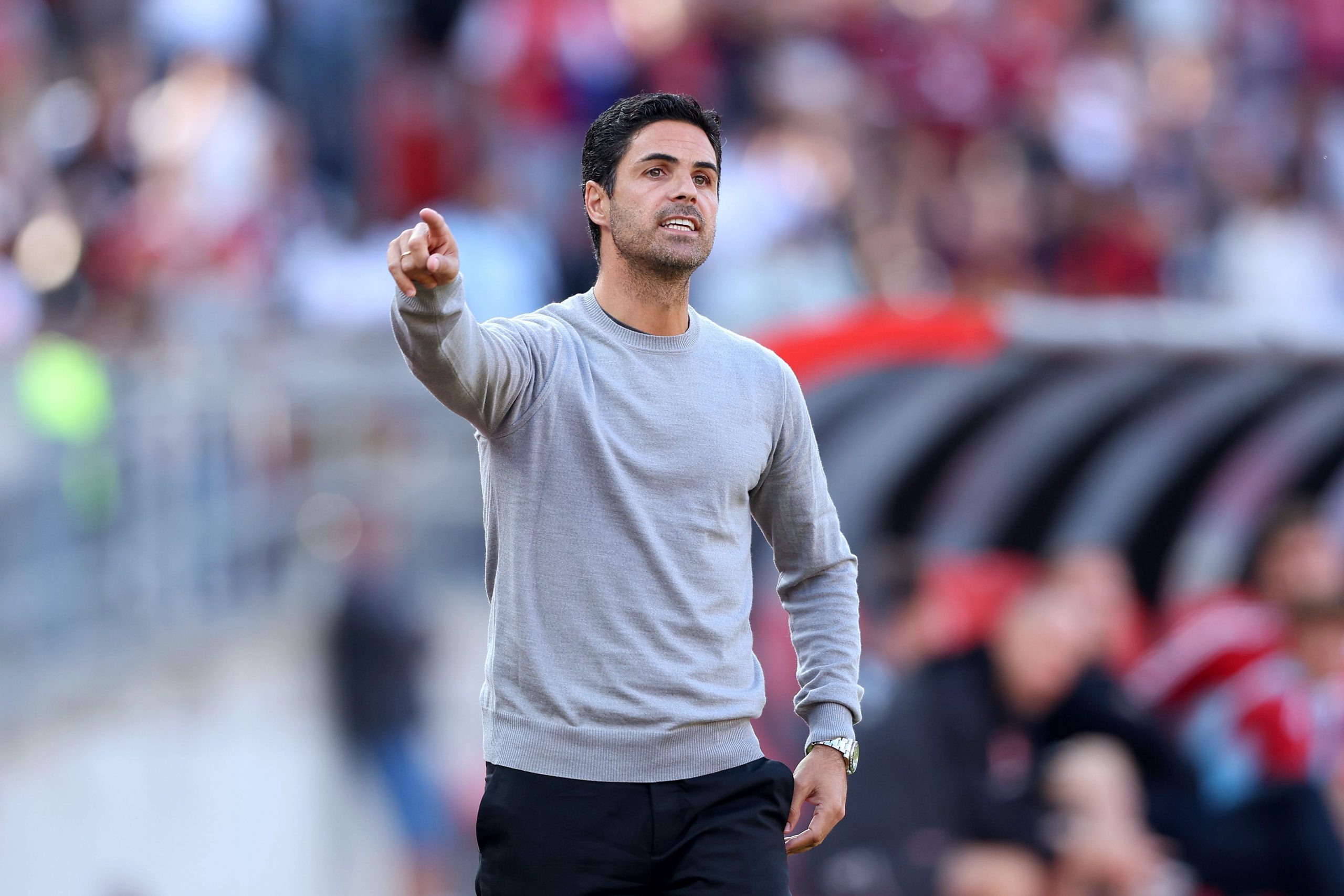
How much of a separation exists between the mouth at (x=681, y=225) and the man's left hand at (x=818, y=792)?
0.74 meters

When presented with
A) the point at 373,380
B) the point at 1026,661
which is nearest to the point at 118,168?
the point at 373,380

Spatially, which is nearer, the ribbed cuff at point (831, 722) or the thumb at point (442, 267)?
the thumb at point (442, 267)

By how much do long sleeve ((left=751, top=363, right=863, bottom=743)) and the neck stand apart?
0.20 metres

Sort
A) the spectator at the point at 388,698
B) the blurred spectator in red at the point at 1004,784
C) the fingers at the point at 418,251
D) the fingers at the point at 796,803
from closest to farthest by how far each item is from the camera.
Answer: the fingers at the point at 418,251 → the fingers at the point at 796,803 → the blurred spectator in red at the point at 1004,784 → the spectator at the point at 388,698

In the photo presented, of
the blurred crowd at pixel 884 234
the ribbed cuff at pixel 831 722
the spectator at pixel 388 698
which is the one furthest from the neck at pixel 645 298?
the spectator at pixel 388 698

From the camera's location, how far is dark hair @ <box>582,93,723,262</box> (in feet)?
8.86

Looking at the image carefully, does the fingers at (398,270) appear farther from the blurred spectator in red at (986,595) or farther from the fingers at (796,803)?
the blurred spectator in red at (986,595)

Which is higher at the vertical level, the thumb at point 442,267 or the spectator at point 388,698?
the thumb at point 442,267

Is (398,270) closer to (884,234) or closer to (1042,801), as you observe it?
(1042,801)

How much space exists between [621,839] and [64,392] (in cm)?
555

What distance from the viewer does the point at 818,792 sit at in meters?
2.82

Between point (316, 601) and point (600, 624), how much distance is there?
6.45 meters

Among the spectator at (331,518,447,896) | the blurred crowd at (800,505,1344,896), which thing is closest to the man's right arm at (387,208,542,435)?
the blurred crowd at (800,505,1344,896)

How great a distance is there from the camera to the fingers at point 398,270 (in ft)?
7.75
